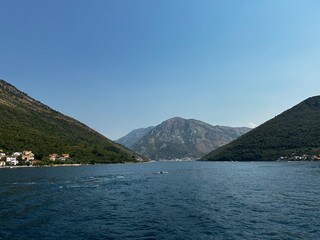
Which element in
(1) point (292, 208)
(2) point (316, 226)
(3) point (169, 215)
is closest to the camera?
(2) point (316, 226)

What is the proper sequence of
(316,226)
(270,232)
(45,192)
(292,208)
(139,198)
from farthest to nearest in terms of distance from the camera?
1. (45,192)
2. (139,198)
3. (292,208)
4. (316,226)
5. (270,232)

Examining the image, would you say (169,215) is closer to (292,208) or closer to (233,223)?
(233,223)

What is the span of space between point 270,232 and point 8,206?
154 feet

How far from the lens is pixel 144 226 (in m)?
42.6

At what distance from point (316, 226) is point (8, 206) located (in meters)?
52.8

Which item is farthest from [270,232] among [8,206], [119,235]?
[8,206]

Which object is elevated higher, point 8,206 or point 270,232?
point 8,206

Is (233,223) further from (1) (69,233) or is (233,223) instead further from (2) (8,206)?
(2) (8,206)

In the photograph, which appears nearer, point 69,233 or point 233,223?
point 69,233

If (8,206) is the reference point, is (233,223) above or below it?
below

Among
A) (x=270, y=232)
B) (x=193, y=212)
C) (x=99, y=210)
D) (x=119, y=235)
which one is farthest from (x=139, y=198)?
(x=270, y=232)

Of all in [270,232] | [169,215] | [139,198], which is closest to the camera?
[270,232]

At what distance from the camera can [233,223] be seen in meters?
43.0

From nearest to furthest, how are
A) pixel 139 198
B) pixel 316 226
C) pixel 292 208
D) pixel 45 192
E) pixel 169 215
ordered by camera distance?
pixel 316 226
pixel 169 215
pixel 292 208
pixel 139 198
pixel 45 192
